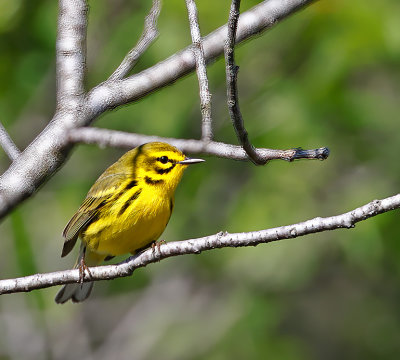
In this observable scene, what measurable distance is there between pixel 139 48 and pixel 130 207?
59.9 inches

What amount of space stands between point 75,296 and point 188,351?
2.89 meters

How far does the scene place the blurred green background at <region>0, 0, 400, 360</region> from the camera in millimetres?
5105

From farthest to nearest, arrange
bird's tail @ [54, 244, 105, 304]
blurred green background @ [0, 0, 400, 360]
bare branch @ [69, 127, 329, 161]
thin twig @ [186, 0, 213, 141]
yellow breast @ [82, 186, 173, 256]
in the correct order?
1. blurred green background @ [0, 0, 400, 360]
2. bird's tail @ [54, 244, 105, 304]
3. yellow breast @ [82, 186, 173, 256]
4. thin twig @ [186, 0, 213, 141]
5. bare branch @ [69, 127, 329, 161]

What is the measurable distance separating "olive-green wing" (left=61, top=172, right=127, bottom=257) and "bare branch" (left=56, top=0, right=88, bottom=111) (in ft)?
5.81

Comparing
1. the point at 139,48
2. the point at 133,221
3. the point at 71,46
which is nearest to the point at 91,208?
the point at 133,221

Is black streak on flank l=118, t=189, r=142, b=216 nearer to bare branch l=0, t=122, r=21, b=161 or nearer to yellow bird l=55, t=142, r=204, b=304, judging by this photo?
yellow bird l=55, t=142, r=204, b=304

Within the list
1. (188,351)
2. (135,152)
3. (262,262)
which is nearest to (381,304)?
(188,351)

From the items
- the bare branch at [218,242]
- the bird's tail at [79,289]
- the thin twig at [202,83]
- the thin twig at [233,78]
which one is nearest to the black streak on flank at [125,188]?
the bird's tail at [79,289]

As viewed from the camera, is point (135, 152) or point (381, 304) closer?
point (135, 152)

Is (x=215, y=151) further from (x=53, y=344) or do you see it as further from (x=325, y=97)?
(x=53, y=344)

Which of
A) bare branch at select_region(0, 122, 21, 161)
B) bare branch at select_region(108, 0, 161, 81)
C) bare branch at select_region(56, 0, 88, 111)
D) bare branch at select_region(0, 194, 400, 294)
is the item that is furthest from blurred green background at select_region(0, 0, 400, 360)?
bare branch at select_region(0, 122, 21, 161)

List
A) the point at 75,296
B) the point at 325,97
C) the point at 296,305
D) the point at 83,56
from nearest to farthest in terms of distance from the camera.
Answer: the point at 83,56 < the point at 75,296 < the point at 325,97 < the point at 296,305

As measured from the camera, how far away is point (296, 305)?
8641 mm

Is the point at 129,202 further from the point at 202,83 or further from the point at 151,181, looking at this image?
the point at 202,83
